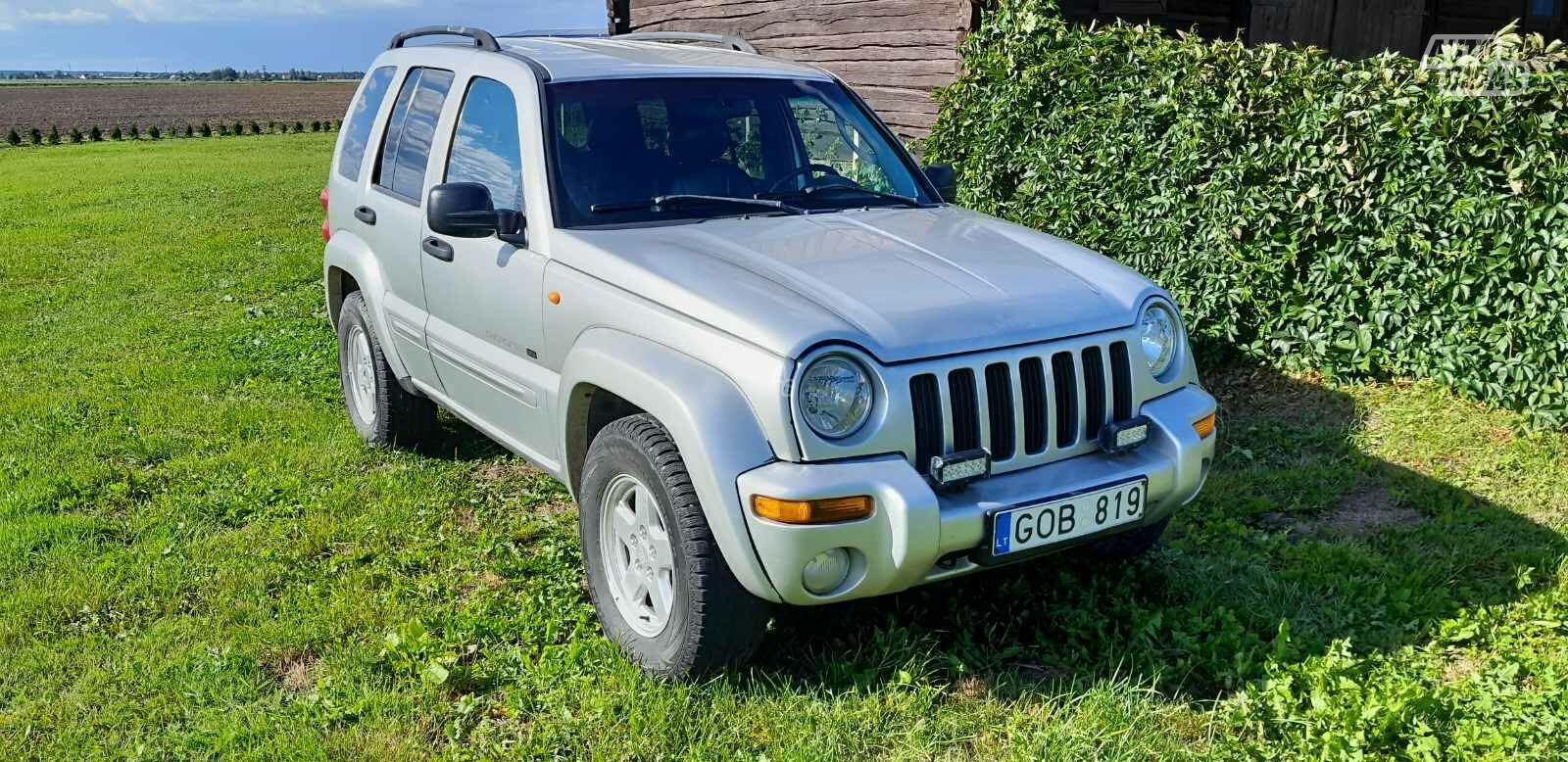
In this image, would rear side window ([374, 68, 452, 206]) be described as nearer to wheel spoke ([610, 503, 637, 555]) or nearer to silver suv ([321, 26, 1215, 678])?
silver suv ([321, 26, 1215, 678])

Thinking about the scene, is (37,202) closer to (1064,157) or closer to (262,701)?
(1064,157)

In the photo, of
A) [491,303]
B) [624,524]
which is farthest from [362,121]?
[624,524]

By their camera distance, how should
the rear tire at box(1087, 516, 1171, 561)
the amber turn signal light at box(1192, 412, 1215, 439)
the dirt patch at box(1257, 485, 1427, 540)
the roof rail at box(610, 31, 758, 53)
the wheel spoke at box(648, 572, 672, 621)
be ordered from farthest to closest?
the roof rail at box(610, 31, 758, 53) → the dirt patch at box(1257, 485, 1427, 540) → the rear tire at box(1087, 516, 1171, 561) → the amber turn signal light at box(1192, 412, 1215, 439) → the wheel spoke at box(648, 572, 672, 621)

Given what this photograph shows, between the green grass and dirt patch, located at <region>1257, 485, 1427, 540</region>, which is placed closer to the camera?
the green grass

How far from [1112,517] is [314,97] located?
6935 centimetres

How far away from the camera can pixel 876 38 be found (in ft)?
38.3

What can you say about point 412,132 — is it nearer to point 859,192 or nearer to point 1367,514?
point 859,192

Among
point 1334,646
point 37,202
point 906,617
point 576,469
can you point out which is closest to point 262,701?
point 576,469

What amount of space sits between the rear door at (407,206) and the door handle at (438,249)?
16 centimetres

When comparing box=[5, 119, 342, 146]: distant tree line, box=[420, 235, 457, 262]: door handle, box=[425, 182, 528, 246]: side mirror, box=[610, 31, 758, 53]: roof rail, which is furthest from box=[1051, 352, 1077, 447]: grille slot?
box=[5, 119, 342, 146]: distant tree line

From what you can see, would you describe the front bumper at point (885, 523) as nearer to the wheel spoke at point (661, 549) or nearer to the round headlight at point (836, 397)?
the round headlight at point (836, 397)

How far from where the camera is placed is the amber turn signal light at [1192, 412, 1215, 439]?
382cm

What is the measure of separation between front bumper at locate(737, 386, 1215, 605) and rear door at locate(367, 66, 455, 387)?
238 cm

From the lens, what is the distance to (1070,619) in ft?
13.2
